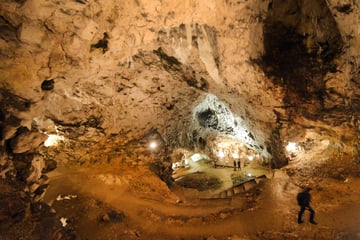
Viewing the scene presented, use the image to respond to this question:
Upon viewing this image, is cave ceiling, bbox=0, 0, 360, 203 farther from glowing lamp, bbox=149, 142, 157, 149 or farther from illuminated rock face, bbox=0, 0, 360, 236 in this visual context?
glowing lamp, bbox=149, 142, 157, 149

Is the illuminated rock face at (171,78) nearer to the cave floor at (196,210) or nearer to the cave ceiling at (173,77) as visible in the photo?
the cave ceiling at (173,77)

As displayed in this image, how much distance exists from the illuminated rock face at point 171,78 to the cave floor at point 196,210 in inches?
86.2

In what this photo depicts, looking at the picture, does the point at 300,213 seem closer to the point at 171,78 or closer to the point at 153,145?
the point at 153,145

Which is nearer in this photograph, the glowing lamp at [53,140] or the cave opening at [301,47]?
the cave opening at [301,47]

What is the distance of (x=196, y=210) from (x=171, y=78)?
7585 millimetres

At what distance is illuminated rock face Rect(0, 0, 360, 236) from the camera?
7.34m

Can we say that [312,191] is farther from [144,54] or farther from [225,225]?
[144,54]

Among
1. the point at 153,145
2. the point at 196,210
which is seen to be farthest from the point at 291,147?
the point at 153,145

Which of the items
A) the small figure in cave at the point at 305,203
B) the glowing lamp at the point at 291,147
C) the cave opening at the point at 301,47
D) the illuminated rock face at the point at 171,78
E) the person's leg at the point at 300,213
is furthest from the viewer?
the glowing lamp at the point at 291,147

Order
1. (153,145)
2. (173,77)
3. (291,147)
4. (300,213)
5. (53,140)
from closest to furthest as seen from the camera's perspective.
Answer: (300,213)
(53,140)
(291,147)
(173,77)
(153,145)

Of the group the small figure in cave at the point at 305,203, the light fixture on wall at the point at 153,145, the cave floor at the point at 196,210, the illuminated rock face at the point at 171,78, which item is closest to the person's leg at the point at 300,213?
the small figure in cave at the point at 305,203

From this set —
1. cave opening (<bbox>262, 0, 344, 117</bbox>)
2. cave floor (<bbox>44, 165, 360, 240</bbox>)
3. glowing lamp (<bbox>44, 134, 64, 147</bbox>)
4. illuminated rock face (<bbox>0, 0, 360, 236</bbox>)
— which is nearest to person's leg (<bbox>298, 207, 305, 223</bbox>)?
cave floor (<bbox>44, 165, 360, 240</bbox>)

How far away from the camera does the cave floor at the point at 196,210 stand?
320 inches

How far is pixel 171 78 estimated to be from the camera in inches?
573
